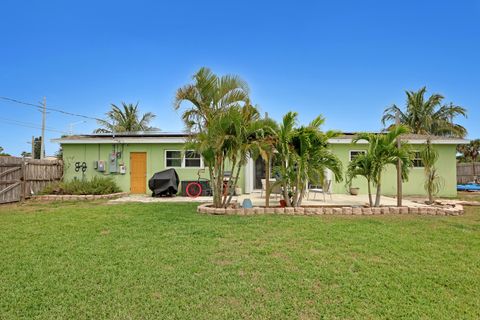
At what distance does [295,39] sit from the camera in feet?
39.5

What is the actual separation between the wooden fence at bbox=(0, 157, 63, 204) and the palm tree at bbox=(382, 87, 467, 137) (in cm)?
2252

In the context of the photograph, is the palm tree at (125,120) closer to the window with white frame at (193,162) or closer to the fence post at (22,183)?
the fence post at (22,183)

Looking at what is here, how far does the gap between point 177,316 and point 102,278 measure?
4.25 ft

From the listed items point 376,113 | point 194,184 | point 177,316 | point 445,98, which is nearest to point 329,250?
point 177,316

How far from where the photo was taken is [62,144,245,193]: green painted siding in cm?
1310

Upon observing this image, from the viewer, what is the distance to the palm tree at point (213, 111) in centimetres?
719

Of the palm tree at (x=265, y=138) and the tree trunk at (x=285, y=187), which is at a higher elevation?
the palm tree at (x=265, y=138)

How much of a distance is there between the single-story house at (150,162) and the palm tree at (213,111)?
16.8 feet

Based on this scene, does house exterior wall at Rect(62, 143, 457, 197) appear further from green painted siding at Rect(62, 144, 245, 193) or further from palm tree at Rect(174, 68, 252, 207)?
palm tree at Rect(174, 68, 252, 207)

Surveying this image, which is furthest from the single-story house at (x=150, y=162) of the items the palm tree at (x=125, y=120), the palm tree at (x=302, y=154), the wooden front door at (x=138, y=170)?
the palm tree at (x=125, y=120)

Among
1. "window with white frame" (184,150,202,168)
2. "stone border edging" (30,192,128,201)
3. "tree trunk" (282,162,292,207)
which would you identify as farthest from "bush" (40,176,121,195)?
"tree trunk" (282,162,292,207)

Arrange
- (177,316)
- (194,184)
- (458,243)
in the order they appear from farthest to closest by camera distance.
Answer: (194,184)
(458,243)
(177,316)

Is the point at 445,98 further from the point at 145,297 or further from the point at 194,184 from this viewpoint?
the point at 145,297

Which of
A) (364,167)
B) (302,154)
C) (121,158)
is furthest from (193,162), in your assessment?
(364,167)
